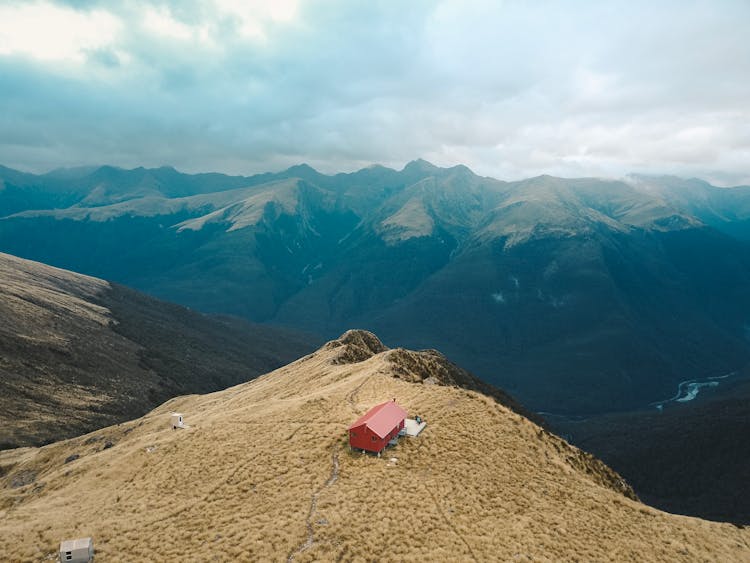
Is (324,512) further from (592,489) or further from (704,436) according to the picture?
(704,436)

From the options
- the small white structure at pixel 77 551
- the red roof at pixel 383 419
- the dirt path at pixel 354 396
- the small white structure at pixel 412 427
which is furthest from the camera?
the dirt path at pixel 354 396

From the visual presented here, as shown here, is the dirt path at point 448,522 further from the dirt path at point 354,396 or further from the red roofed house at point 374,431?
the dirt path at point 354,396

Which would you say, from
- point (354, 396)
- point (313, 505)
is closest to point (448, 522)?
point (313, 505)

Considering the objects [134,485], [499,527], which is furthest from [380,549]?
[134,485]

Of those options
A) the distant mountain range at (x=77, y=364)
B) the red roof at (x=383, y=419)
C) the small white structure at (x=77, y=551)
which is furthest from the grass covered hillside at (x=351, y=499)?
the distant mountain range at (x=77, y=364)

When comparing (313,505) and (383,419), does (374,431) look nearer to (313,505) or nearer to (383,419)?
(383,419)

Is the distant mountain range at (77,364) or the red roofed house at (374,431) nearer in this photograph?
the red roofed house at (374,431)
